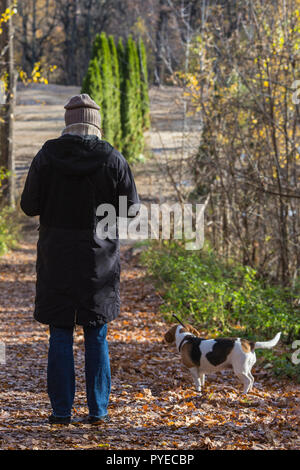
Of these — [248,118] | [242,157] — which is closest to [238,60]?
[248,118]

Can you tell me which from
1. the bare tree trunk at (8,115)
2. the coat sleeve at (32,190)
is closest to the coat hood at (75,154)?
the coat sleeve at (32,190)

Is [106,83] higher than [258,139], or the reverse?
[106,83]

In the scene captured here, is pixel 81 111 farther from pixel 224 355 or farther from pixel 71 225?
pixel 224 355

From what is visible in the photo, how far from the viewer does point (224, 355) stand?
4.61 m

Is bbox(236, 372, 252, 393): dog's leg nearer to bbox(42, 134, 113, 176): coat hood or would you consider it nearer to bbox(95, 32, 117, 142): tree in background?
bbox(42, 134, 113, 176): coat hood

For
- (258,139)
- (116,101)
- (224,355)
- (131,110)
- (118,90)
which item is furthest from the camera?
(131,110)

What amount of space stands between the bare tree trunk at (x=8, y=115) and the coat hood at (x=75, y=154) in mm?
11031

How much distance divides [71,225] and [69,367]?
2.78ft

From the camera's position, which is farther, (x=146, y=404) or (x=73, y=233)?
(x=146, y=404)

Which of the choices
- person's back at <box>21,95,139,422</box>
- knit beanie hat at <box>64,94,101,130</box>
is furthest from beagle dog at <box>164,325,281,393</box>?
knit beanie hat at <box>64,94,101,130</box>

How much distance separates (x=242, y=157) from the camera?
30.0ft

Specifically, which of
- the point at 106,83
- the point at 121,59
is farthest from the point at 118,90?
the point at 121,59
